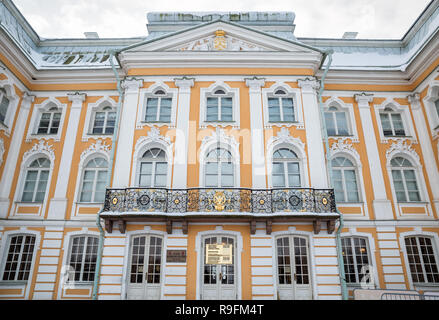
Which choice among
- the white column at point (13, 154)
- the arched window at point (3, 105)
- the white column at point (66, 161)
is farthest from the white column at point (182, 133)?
the arched window at point (3, 105)

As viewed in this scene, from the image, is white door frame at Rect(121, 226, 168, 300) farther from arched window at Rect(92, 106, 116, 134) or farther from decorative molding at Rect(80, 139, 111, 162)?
arched window at Rect(92, 106, 116, 134)

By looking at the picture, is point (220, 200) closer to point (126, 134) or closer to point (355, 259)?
point (126, 134)

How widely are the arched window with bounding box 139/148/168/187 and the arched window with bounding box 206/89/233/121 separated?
2833mm

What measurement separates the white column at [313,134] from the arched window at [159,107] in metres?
6.23

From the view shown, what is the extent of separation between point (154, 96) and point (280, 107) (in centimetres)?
593

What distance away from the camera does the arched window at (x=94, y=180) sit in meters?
12.7

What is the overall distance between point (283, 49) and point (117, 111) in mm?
8376

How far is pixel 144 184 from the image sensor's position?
39.8 ft

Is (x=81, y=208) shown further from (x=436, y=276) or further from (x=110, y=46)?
(x=436, y=276)

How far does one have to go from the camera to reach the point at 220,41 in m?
13.8

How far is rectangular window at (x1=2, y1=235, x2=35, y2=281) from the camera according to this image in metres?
11.6
